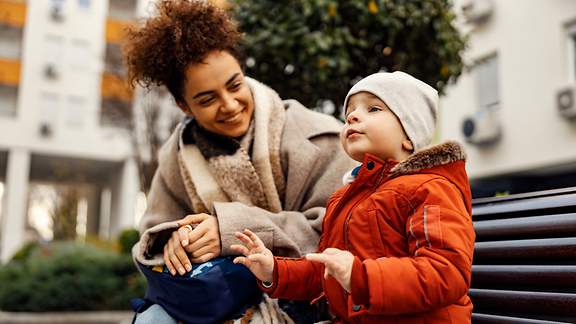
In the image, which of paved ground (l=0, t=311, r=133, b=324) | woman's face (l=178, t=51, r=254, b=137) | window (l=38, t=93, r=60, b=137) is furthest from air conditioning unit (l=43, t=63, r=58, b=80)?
woman's face (l=178, t=51, r=254, b=137)

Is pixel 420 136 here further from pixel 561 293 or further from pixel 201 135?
A: pixel 201 135

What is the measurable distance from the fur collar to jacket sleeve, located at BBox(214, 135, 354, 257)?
2.01 feet

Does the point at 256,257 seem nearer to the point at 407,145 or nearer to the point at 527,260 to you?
the point at 407,145

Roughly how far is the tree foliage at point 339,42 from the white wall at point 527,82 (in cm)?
651

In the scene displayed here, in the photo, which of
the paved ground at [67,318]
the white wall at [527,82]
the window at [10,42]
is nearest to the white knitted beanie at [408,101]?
the paved ground at [67,318]

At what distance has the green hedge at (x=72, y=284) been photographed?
27.5 feet

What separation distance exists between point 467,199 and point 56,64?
74.2 feet

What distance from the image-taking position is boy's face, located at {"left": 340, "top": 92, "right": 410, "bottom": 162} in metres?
1.59

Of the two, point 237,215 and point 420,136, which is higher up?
point 420,136

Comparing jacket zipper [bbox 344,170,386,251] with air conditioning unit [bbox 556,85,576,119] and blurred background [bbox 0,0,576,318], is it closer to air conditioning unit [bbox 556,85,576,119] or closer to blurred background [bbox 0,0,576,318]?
blurred background [bbox 0,0,576,318]

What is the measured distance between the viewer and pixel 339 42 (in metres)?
3.83

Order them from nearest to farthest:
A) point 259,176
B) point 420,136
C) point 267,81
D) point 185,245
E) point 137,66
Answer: point 420,136
point 185,245
point 259,176
point 137,66
point 267,81

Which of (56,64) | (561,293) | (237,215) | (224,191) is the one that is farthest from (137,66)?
(56,64)

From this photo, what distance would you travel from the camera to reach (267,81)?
4137mm
